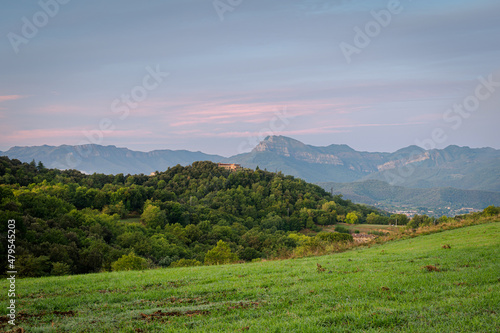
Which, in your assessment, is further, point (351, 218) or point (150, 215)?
point (351, 218)

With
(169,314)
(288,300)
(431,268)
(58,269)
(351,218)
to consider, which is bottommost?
(351,218)

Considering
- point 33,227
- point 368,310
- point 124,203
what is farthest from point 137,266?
point 124,203

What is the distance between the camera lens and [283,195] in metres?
131

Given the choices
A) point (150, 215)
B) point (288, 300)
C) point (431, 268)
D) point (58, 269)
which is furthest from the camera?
point (150, 215)

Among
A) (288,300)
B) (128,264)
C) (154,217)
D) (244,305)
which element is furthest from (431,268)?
(154,217)

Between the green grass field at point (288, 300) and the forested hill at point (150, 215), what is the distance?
33.2 ft

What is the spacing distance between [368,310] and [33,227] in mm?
27081

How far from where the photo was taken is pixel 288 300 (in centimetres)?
881

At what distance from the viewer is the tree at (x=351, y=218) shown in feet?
384

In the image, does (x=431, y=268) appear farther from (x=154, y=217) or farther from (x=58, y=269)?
(x=154, y=217)

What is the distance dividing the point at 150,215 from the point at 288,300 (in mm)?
75358

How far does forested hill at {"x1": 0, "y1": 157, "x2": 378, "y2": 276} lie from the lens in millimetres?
26203

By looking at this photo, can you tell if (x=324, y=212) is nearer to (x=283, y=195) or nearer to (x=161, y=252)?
(x=283, y=195)

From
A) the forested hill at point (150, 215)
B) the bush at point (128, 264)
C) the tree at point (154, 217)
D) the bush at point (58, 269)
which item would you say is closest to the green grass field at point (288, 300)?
the bush at point (58, 269)
